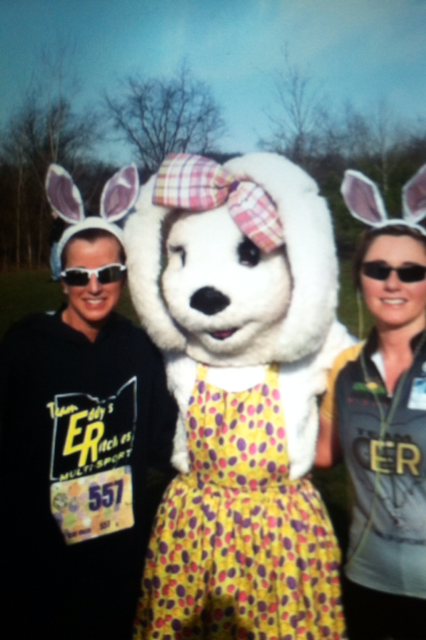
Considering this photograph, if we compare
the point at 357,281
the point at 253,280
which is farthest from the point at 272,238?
the point at 357,281

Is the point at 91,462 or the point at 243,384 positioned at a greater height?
the point at 243,384

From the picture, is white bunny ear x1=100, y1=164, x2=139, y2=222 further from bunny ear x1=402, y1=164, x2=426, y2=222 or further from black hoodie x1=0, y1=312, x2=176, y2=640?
bunny ear x1=402, y1=164, x2=426, y2=222

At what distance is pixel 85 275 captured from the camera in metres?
1.88

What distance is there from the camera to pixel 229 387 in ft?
6.14

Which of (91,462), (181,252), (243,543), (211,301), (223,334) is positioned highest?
(181,252)

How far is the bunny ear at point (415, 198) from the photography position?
5.47 ft

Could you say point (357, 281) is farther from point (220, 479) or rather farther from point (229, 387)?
point (220, 479)

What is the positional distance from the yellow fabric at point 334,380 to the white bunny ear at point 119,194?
832 millimetres

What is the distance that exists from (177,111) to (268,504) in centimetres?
132

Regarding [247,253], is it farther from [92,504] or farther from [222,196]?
[92,504]

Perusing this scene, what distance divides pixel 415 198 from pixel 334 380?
586 millimetres

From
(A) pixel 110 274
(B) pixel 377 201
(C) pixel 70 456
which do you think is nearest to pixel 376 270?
(B) pixel 377 201

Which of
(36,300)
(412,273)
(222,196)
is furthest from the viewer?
(36,300)

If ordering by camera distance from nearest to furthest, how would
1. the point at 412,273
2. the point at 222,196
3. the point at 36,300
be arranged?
the point at 412,273
the point at 222,196
the point at 36,300
